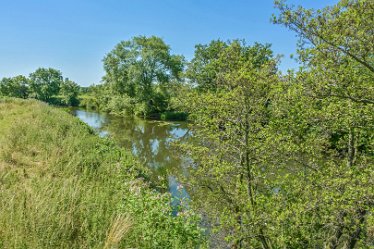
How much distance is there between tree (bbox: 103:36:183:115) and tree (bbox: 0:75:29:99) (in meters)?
42.2

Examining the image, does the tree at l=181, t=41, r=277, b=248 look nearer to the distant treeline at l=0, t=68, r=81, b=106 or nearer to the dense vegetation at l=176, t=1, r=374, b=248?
the dense vegetation at l=176, t=1, r=374, b=248

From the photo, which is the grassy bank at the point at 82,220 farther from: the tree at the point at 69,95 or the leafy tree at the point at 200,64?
the tree at the point at 69,95

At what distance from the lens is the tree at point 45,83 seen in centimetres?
7494

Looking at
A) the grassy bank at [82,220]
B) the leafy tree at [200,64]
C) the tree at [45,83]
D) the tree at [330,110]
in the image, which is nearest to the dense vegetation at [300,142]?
the tree at [330,110]

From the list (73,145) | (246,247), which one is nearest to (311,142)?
(246,247)

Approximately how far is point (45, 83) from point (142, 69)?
5059cm

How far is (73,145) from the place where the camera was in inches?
370

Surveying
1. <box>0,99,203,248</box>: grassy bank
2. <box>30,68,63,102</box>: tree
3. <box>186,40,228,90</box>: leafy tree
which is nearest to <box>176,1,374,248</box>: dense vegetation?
<box>0,99,203,248</box>: grassy bank

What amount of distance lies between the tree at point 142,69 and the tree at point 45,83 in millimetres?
39186

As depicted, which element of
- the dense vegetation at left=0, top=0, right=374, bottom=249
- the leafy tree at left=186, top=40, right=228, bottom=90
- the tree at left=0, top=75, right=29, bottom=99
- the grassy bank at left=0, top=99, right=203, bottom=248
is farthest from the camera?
the tree at left=0, top=75, right=29, bottom=99

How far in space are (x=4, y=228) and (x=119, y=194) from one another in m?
2.45

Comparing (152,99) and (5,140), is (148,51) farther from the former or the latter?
(5,140)

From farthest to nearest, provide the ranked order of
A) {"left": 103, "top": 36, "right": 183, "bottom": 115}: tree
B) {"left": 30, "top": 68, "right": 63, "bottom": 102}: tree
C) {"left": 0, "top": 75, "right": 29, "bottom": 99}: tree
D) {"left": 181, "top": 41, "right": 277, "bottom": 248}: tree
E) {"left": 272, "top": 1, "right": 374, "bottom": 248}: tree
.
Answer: {"left": 30, "top": 68, "right": 63, "bottom": 102}: tree, {"left": 0, "top": 75, "right": 29, "bottom": 99}: tree, {"left": 103, "top": 36, "right": 183, "bottom": 115}: tree, {"left": 181, "top": 41, "right": 277, "bottom": 248}: tree, {"left": 272, "top": 1, "right": 374, "bottom": 248}: tree

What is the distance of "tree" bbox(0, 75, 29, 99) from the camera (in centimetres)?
7088
